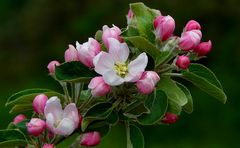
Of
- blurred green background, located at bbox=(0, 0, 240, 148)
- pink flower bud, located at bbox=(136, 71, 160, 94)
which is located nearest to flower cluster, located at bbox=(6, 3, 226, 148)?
pink flower bud, located at bbox=(136, 71, 160, 94)

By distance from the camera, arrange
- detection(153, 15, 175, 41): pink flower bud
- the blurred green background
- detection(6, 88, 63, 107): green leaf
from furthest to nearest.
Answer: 1. the blurred green background
2. detection(6, 88, 63, 107): green leaf
3. detection(153, 15, 175, 41): pink flower bud

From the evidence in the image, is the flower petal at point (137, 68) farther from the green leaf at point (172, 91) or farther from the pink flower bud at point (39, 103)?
the pink flower bud at point (39, 103)

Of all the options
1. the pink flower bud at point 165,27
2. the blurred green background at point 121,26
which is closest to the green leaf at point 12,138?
the pink flower bud at point 165,27

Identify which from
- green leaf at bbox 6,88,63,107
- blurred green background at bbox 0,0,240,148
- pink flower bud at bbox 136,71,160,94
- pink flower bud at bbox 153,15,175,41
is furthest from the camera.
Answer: blurred green background at bbox 0,0,240,148

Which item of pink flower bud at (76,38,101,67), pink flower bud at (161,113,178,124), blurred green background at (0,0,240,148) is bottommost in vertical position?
blurred green background at (0,0,240,148)

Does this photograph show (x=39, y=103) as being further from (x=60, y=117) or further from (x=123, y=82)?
(x=123, y=82)

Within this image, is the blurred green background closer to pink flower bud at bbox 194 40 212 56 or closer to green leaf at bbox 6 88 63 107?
green leaf at bbox 6 88 63 107

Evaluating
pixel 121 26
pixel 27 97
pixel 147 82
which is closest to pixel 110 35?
pixel 147 82
